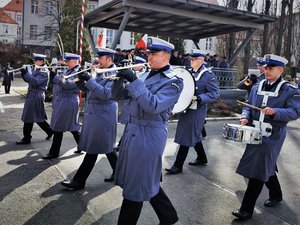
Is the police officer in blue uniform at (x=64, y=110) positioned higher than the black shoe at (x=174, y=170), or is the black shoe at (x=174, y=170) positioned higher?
the police officer in blue uniform at (x=64, y=110)

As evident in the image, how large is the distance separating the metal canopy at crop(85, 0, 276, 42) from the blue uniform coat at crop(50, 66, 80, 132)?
19.3ft

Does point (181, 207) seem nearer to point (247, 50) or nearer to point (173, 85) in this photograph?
point (173, 85)

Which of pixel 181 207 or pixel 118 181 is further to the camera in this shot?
pixel 181 207

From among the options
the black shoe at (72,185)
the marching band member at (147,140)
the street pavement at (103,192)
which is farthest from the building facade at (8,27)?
the marching band member at (147,140)

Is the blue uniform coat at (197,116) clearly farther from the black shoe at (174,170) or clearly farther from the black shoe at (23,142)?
the black shoe at (23,142)

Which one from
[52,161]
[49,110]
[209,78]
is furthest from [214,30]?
[52,161]

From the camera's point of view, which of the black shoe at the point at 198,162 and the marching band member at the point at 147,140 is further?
the black shoe at the point at 198,162

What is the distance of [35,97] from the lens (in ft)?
24.3

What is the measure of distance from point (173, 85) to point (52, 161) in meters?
3.69

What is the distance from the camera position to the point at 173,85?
331cm

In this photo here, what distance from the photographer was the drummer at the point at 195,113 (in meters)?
5.90

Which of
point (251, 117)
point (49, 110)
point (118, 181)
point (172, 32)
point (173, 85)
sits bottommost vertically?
point (49, 110)

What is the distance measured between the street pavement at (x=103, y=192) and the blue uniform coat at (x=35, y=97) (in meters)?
0.60

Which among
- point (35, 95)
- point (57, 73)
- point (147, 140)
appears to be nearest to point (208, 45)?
point (35, 95)
